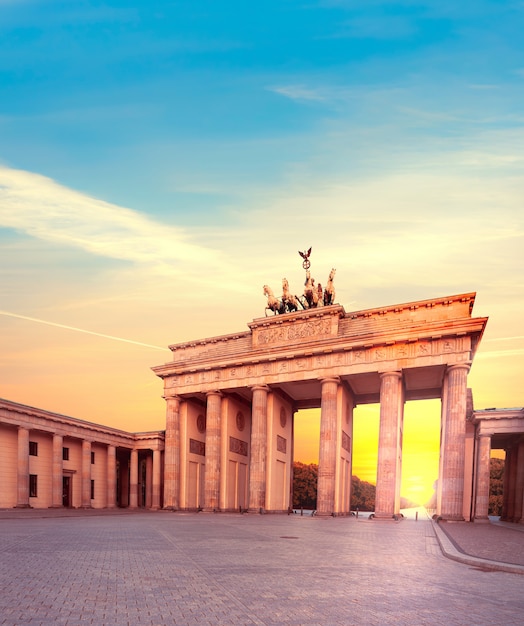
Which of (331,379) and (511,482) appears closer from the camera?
(331,379)

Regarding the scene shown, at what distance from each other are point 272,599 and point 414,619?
2614 millimetres

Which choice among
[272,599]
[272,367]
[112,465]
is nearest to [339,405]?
[272,367]

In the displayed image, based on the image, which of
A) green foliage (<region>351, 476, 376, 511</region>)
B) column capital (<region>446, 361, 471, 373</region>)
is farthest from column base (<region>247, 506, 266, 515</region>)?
green foliage (<region>351, 476, 376, 511</region>)

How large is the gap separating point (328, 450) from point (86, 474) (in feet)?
87.8

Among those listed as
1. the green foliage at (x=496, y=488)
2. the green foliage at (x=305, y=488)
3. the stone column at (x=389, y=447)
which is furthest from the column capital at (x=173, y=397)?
the green foliage at (x=496, y=488)

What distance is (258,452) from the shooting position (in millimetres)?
50312

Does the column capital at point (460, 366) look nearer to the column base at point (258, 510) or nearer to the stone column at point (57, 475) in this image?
the column base at point (258, 510)

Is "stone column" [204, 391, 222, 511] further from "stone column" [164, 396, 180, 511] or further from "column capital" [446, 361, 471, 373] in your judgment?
"column capital" [446, 361, 471, 373]

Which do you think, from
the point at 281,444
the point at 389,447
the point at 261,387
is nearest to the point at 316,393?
the point at 281,444

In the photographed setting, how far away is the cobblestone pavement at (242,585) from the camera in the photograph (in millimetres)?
9102

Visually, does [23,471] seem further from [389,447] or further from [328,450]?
[389,447]

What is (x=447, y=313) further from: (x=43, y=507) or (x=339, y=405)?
(x=43, y=507)

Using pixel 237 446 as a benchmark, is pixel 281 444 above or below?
above

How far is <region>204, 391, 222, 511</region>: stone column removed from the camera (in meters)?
53.0
